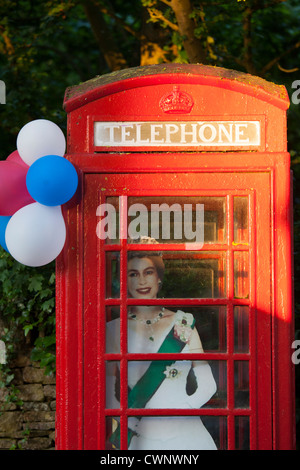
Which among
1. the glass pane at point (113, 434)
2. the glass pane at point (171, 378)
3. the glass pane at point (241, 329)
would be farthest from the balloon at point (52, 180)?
the glass pane at point (113, 434)

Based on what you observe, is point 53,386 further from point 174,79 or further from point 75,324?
point 174,79

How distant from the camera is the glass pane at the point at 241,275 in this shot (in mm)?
3828

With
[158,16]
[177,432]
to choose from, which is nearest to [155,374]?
[177,432]

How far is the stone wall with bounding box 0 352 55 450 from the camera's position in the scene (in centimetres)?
521

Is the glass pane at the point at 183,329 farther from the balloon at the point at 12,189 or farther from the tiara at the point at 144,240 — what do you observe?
the balloon at the point at 12,189

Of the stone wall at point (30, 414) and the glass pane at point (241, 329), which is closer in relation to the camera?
the glass pane at point (241, 329)

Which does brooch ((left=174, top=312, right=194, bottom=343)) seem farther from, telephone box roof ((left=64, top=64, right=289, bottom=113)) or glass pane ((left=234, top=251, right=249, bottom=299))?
telephone box roof ((left=64, top=64, right=289, bottom=113))

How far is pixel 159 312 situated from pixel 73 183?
0.87m

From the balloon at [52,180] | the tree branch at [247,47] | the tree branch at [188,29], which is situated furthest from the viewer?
the tree branch at [247,47]

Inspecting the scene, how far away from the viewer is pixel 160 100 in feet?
12.7

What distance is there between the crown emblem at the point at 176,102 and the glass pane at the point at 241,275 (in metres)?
0.86

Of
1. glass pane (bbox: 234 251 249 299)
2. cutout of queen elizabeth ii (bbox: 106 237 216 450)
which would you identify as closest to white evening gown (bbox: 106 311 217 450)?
cutout of queen elizabeth ii (bbox: 106 237 216 450)

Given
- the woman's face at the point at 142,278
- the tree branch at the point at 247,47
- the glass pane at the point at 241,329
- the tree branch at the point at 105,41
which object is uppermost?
the tree branch at the point at 105,41

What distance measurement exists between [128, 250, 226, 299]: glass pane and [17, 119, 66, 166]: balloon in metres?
0.74
